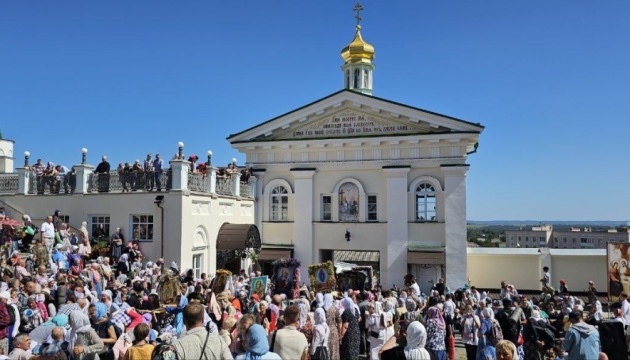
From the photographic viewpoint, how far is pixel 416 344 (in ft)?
20.6

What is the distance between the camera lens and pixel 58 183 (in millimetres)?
20531

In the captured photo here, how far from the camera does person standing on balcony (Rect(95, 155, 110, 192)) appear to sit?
2016cm

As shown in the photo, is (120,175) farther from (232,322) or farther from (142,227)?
(232,322)

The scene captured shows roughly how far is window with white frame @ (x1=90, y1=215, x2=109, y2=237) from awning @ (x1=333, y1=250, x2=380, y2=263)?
36.7ft

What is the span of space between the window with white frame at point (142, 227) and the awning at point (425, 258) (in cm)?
1158

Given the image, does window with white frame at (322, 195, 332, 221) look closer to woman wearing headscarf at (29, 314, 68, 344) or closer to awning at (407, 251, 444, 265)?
awning at (407, 251, 444, 265)

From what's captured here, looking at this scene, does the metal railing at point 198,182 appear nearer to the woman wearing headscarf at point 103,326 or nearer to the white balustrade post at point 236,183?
the white balustrade post at point 236,183

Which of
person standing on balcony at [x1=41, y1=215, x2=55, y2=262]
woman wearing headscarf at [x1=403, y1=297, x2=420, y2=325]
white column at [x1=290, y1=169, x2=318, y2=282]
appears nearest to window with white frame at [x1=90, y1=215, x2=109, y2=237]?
person standing on balcony at [x1=41, y1=215, x2=55, y2=262]

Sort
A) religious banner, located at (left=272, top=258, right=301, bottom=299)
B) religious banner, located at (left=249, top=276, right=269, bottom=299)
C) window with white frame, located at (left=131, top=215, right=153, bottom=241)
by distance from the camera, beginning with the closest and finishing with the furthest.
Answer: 1. religious banner, located at (left=249, top=276, right=269, bottom=299)
2. window with white frame, located at (left=131, top=215, right=153, bottom=241)
3. religious banner, located at (left=272, top=258, right=301, bottom=299)

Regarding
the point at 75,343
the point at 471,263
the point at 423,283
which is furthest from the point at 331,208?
the point at 75,343

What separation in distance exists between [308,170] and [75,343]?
18.2m

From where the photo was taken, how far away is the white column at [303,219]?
25.3 meters

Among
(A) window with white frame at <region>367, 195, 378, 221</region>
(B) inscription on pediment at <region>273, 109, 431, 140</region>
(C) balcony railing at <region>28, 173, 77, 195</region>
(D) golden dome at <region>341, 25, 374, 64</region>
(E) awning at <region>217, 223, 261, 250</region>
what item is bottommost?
(E) awning at <region>217, 223, 261, 250</region>

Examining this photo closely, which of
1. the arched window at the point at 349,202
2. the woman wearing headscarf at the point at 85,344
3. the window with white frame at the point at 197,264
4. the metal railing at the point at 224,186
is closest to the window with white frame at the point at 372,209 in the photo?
the arched window at the point at 349,202
